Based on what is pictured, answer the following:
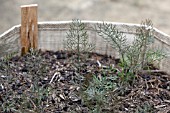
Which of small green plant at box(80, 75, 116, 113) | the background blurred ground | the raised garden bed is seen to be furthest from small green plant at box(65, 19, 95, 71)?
the background blurred ground

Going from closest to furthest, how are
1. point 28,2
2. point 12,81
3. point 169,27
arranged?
point 12,81
point 169,27
point 28,2

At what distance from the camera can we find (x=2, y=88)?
49.5 inches

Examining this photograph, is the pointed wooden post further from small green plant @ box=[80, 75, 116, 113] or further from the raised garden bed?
small green plant @ box=[80, 75, 116, 113]

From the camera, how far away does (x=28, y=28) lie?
1.47 meters

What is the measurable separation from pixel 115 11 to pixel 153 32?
53.7 inches

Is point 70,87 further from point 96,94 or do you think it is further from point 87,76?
point 96,94

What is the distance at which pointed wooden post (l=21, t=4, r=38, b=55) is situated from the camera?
145 cm

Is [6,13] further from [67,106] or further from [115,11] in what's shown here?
[67,106]

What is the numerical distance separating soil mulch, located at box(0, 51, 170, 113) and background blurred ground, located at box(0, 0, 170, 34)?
114 centimetres

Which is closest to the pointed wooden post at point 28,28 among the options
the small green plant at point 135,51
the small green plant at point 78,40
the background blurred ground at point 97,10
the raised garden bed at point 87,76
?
the raised garden bed at point 87,76

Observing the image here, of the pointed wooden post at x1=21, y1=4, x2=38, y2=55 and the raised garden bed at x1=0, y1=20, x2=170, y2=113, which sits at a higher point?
the pointed wooden post at x1=21, y1=4, x2=38, y2=55

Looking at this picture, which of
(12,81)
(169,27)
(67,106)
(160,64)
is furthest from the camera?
(169,27)

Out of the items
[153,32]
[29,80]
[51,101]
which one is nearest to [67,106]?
[51,101]

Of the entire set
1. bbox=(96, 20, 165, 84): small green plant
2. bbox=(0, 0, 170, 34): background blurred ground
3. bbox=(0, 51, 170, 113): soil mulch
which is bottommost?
bbox=(0, 51, 170, 113): soil mulch
